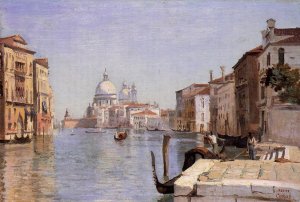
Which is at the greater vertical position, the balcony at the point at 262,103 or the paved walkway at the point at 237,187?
the balcony at the point at 262,103

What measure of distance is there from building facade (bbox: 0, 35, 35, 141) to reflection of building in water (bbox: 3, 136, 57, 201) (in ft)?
0.55

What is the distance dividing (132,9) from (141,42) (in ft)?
0.81

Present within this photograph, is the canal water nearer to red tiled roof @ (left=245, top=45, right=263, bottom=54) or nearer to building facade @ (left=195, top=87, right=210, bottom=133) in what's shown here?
building facade @ (left=195, top=87, right=210, bottom=133)

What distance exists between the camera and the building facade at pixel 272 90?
386cm

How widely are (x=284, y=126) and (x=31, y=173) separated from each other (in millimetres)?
2355

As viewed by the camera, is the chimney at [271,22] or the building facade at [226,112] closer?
the chimney at [271,22]

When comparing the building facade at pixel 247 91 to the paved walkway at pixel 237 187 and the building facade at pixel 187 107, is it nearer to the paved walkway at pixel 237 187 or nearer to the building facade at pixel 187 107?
the building facade at pixel 187 107

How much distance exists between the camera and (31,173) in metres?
5.09

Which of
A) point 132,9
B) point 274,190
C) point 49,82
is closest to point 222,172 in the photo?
point 274,190

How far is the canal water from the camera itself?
4.09 m

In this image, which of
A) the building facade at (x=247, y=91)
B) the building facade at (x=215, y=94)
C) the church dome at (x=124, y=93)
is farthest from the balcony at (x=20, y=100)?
the building facade at (x=247, y=91)

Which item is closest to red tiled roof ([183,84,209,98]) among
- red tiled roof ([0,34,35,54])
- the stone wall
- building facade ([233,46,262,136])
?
building facade ([233,46,262,136])

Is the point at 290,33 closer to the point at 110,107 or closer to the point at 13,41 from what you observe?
the point at 13,41

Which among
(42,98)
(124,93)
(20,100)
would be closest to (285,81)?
(124,93)
